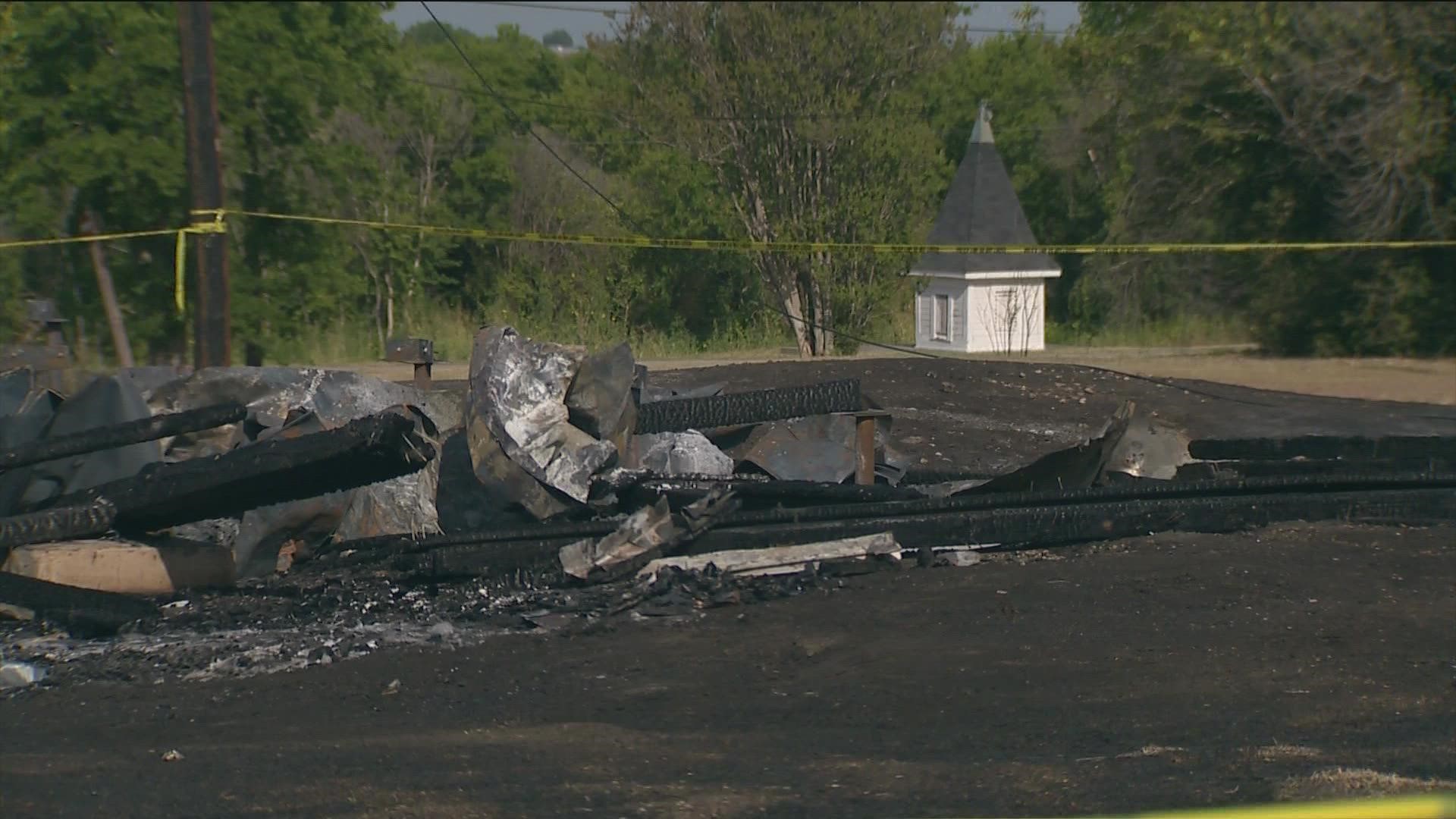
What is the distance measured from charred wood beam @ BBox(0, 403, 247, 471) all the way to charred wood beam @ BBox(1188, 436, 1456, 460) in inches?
261

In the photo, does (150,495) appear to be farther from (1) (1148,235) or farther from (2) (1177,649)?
Result: (1) (1148,235)

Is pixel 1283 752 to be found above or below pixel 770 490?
below

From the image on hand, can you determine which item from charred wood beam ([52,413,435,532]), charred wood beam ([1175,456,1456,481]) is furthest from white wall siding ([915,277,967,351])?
charred wood beam ([52,413,435,532])

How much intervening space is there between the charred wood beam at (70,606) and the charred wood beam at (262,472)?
2.19 ft

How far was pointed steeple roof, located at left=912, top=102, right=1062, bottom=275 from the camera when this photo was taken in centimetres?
2986

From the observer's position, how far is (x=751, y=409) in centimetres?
982

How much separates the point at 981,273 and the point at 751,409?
19.2m

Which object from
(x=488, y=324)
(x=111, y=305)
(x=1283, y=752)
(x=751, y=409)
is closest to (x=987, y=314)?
(x=488, y=324)

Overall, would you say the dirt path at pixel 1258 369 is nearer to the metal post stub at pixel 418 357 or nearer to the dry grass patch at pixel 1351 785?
the metal post stub at pixel 418 357

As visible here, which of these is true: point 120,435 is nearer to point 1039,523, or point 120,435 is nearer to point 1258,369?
point 1039,523

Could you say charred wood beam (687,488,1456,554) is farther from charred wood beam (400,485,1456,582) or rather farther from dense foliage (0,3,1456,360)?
dense foliage (0,3,1456,360)

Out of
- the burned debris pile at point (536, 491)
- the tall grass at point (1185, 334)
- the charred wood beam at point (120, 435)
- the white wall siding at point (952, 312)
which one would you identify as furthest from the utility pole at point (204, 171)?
the tall grass at point (1185, 334)

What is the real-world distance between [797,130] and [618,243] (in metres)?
7.24

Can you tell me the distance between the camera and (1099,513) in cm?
863
